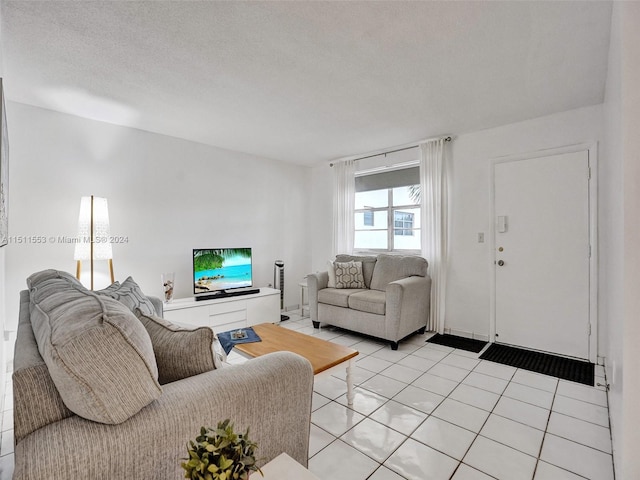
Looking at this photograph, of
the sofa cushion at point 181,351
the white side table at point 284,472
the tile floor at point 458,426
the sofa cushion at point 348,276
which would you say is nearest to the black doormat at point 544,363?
the tile floor at point 458,426

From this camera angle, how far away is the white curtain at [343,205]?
4.85m

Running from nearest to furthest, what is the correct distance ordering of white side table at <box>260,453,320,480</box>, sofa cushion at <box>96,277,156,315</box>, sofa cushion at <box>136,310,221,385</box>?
white side table at <box>260,453,320,480</box> → sofa cushion at <box>136,310,221,385</box> → sofa cushion at <box>96,277,156,315</box>

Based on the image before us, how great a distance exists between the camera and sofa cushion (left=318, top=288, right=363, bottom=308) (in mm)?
3793

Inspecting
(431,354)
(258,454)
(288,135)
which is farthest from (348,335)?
(258,454)

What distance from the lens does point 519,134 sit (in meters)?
3.37

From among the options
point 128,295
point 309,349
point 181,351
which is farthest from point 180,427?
point 309,349

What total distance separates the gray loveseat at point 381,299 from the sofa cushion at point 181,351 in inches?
96.8

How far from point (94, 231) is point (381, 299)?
2973 mm

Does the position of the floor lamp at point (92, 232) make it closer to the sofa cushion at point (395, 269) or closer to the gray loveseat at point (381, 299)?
the gray loveseat at point (381, 299)

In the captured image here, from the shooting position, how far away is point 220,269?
13.2 feet

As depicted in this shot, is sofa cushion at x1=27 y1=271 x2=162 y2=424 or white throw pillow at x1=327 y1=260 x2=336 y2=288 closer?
sofa cushion at x1=27 y1=271 x2=162 y2=424

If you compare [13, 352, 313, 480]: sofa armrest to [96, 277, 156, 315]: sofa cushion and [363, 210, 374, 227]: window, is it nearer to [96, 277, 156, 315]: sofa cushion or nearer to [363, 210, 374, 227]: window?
[96, 277, 156, 315]: sofa cushion

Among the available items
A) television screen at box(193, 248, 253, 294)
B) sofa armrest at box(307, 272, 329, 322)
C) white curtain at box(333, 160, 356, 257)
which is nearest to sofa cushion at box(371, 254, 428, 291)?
sofa armrest at box(307, 272, 329, 322)

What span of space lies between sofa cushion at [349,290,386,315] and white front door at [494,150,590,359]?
4.28 ft
